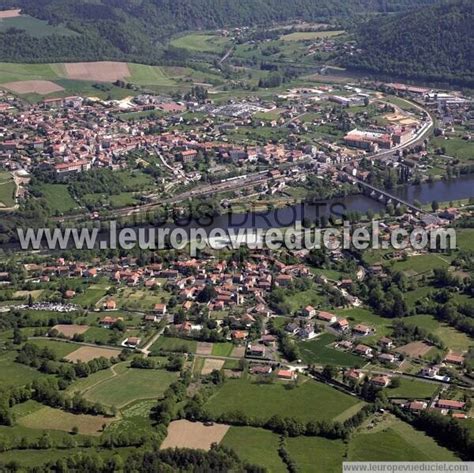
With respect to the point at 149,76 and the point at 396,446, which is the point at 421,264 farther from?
the point at 149,76

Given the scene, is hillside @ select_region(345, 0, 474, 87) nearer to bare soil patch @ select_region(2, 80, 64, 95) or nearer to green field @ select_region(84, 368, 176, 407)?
bare soil patch @ select_region(2, 80, 64, 95)

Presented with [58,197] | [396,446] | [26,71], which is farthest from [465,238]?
[26,71]

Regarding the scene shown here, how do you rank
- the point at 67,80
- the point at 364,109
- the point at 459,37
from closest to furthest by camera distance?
the point at 364,109 → the point at 67,80 → the point at 459,37

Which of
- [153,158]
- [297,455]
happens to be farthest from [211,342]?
[153,158]

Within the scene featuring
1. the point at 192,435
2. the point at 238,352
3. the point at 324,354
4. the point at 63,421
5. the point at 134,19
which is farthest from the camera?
the point at 134,19

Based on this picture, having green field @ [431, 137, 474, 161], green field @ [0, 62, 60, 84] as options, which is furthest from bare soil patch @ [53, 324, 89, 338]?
green field @ [0, 62, 60, 84]

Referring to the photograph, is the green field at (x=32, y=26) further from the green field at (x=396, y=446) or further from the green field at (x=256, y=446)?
the green field at (x=396, y=446)

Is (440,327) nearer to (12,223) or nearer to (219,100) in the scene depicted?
(12,223)
